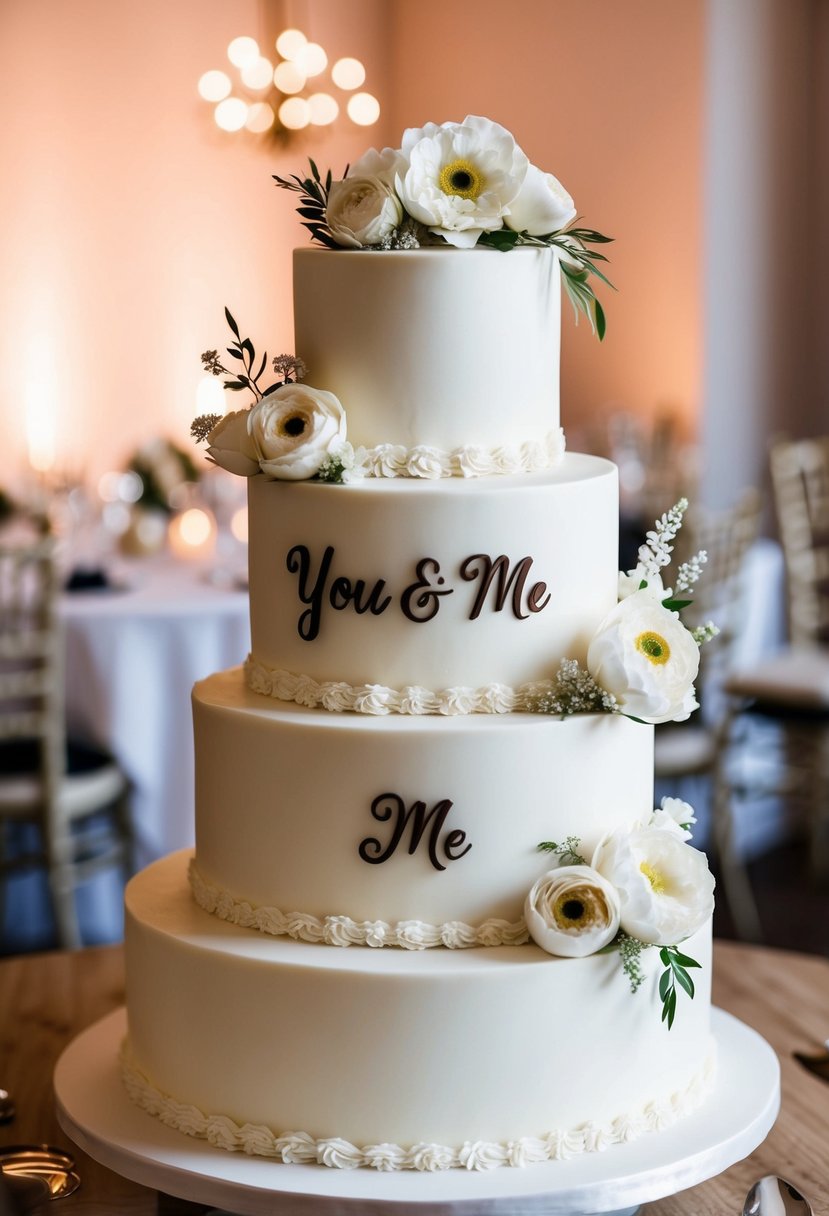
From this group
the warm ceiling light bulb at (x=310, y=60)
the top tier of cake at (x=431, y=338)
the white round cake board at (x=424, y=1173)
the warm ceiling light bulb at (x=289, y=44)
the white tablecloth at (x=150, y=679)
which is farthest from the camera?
the warm ceiling light bulb at (x=289, y=44)

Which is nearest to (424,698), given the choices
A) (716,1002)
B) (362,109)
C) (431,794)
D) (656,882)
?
(431,794)

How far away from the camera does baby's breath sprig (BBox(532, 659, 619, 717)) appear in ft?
6.10

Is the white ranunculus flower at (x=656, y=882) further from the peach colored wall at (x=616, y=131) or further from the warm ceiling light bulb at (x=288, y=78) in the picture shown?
the warm ceiling light bulb at (x=288, y=78)

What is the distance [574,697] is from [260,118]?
5.15m

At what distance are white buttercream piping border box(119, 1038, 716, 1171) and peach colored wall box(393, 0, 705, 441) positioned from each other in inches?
186

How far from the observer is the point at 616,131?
20.9ft

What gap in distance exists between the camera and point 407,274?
186 centimetres

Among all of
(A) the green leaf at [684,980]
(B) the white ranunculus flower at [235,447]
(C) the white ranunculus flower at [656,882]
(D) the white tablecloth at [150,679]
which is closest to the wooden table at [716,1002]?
(A) the green leaf at [684,980]

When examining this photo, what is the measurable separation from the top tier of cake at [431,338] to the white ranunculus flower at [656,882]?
0.56 meters

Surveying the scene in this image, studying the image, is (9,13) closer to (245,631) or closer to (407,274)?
(245,631)

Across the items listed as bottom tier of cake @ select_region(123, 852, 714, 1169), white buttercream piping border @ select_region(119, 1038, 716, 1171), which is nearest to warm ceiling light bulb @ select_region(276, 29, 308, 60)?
bottom tier of cake @ select_region(123, 852, 714, 1169)

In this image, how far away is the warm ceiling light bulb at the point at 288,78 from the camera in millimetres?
6258

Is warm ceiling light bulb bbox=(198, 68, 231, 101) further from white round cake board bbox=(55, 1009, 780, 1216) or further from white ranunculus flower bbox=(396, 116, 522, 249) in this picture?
white round cake board bbox=(55, 1009, 780, 1216)

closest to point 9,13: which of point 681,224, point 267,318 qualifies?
point 267,318
